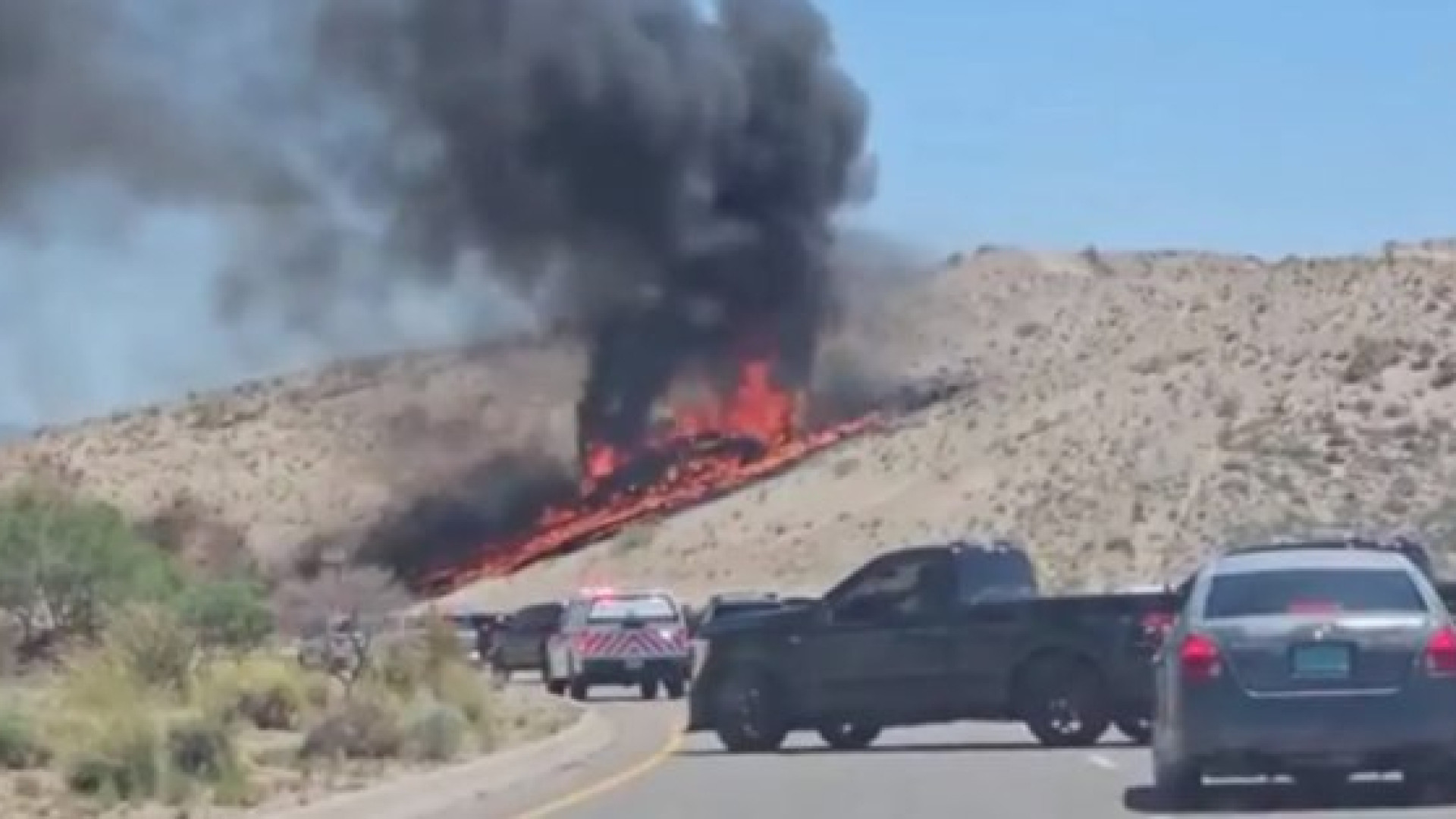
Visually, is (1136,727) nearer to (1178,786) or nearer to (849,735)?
(849,735)

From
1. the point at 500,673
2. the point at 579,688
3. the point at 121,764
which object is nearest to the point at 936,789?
the point at 121,764

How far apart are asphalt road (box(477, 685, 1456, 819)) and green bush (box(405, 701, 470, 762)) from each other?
1.38m

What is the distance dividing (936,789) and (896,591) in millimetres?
6932

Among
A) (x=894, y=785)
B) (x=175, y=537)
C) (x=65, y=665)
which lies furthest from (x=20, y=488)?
(x=894, y=785)

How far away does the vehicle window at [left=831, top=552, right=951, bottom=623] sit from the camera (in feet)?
114

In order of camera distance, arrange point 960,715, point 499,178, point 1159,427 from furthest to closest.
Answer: point 1159,427 < point 499,178 < point 960,715

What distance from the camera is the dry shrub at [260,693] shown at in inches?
1524

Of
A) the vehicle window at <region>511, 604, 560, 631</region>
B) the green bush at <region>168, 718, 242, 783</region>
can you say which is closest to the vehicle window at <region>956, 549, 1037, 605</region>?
the green bush at <region>168, 718, 242, 783</region>

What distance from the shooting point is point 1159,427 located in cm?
9619

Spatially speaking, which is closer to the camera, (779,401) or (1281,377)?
(779,401)

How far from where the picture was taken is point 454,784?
29.6m

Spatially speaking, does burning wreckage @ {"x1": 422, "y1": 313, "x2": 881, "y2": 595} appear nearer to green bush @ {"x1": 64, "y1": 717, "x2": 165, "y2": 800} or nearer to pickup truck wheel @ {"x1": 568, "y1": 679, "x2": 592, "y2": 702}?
pickup truck wheel @ {"x1": 568, "y1": 679, "x2": 592, "y2": 702}

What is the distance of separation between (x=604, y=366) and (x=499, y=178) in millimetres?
5293

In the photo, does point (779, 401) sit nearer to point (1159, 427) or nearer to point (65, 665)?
point (1159, 427)
